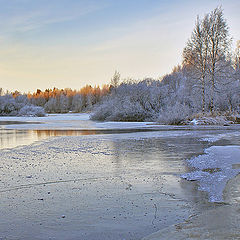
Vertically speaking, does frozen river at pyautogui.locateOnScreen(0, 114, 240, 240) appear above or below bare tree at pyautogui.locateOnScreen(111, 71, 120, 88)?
below

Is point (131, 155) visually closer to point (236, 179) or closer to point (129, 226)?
point (236, 179)

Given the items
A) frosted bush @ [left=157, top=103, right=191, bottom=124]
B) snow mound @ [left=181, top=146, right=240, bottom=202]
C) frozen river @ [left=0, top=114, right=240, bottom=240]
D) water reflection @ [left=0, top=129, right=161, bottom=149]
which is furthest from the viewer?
frosted bush @ [left=157, top=103, right=191, bottom=124]

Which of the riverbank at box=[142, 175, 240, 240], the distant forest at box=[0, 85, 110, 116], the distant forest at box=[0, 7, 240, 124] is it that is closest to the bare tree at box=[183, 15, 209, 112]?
the distant forest at box=[0, 7, 240, 124]

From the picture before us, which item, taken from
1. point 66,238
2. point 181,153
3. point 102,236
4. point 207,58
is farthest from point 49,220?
point 207,58

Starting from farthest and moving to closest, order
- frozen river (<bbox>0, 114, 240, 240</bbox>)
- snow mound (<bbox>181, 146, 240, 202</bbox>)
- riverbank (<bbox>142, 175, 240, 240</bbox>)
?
snow mound (<bbox>181, 146, 240, 202</bbox>)
frozen river (<bbox>0, 114, 240, 240</bbox>)
riverbank (<bbox>142, 175, 240, 240</bbox>)

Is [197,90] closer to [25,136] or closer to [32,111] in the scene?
[25,136]

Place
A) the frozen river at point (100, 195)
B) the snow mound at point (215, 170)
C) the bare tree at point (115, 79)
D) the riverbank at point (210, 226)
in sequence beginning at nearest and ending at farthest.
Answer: the riverbank at point (210, 226)
the frozen river at point (100, 195)
the snow mound at point (215, 170)
the bare tree at point (115, 79)

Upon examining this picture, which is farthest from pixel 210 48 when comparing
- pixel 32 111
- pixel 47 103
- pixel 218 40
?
pixel 47 103

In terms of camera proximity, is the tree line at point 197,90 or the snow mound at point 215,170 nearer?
the snow mound at point 215,170

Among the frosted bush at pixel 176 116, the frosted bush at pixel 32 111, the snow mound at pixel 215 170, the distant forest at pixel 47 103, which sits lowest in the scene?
the snow mound at pixel 215 170

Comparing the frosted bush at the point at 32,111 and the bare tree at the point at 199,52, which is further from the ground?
the bare tree at the point at 199,52

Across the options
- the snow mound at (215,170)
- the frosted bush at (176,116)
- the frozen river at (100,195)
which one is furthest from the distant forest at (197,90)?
the frozen river at (100,195)

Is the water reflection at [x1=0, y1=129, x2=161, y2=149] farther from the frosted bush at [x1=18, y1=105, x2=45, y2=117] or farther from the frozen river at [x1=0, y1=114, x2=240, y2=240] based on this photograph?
the frosted bush at [x1=18, y1=105, x2=45, y2=117]

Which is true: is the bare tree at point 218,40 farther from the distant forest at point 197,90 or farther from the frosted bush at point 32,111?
the frosted bush at point 32,111
